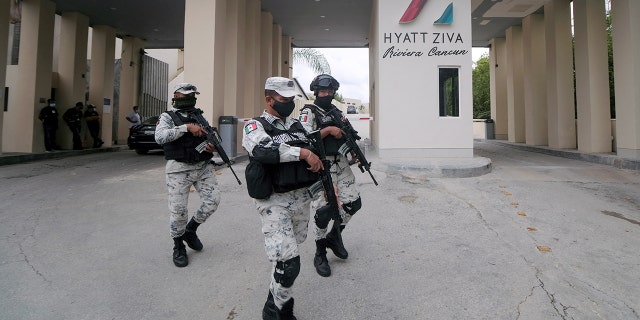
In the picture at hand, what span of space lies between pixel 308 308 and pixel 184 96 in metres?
2.20

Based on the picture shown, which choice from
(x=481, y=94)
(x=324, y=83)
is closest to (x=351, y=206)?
(x=324, y=83)

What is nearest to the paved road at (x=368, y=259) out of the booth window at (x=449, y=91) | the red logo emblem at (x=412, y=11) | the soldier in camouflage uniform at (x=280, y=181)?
the soldier in camouflage uniform at (x=280, y=181)

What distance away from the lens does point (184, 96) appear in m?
3.31

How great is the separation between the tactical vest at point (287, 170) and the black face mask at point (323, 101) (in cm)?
88

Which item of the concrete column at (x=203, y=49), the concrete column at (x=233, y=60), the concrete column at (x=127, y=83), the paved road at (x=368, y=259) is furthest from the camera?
the concrete column at (x=127, y=83)

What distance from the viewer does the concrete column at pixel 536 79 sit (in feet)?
42.5

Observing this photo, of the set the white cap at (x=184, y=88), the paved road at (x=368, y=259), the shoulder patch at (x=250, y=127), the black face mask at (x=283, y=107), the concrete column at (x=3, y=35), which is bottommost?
the paved road at (x=368, y=259)

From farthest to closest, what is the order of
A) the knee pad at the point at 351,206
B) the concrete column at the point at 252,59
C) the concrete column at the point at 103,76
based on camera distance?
the concrete column at the point at 103,76
the concrete column at the point at 252,59
the knee pad at the point at 351,206

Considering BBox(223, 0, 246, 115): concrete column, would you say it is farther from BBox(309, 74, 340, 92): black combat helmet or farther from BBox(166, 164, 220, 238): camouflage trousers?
BBox(309, 74, 340, 92): black combat helmet

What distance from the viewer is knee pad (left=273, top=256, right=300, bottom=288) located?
6.73 ft

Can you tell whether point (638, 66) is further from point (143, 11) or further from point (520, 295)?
point (143, 11)

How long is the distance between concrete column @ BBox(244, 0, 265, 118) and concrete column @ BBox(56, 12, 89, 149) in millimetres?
6208

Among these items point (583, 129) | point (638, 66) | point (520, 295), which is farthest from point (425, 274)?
point (583, 129)

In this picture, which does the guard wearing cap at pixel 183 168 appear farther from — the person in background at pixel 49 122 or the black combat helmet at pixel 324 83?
the person in background at pixel 49 122
